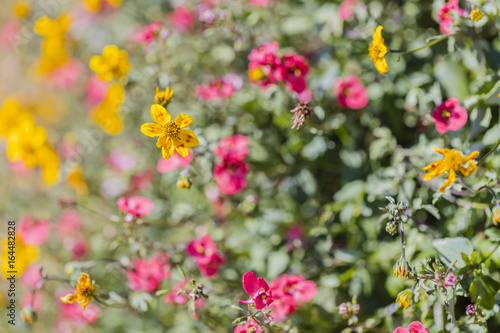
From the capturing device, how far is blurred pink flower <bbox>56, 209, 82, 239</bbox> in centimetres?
308

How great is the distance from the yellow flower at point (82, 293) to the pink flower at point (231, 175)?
0.75m

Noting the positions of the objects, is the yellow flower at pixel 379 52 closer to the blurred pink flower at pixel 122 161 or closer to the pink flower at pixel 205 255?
the pink flower at pixel 205 255

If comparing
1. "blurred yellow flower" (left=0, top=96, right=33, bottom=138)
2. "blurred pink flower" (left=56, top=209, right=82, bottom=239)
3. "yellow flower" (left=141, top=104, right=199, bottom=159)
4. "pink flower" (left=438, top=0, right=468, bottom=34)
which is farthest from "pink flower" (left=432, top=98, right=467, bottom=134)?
"blurred yellow flower" (left=0, top=96, right=33, bottom=138)

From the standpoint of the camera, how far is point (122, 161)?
3076 millimetres

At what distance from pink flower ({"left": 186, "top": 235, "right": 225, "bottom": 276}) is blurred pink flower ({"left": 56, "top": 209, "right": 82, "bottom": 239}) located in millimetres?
1297

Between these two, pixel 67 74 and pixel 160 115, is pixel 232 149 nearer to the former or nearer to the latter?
pixel 160 115

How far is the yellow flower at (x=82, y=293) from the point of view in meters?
1.73

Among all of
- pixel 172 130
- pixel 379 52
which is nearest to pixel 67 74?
pixel 172 130

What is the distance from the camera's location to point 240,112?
261cm

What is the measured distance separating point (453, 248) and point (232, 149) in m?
1.05

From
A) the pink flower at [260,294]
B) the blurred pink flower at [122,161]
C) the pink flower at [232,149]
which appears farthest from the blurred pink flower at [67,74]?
the pink flower at [260,294]

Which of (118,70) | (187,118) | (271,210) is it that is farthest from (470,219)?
(118,70)

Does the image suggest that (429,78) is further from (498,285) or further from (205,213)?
(205,213)

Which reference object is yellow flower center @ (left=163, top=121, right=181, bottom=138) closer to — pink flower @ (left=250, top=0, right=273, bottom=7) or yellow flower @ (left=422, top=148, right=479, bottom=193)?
yellow flower @ (left=422, top=148, right=479, bottom=193)
